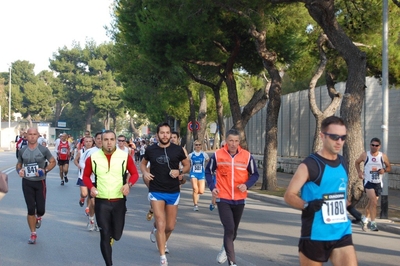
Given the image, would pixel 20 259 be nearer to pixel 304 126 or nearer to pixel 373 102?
pixel 373 102

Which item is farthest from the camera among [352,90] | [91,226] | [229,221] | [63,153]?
[63,153]

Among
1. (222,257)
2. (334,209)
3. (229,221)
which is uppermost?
(334,209)

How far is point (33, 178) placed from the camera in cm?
986

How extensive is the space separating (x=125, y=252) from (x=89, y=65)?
8965cm

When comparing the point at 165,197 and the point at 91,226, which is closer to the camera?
the point at 165,197

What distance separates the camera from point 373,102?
78.9 ft

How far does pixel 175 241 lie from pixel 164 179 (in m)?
2.23

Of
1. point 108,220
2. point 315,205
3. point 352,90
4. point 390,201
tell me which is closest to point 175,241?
point 108,220

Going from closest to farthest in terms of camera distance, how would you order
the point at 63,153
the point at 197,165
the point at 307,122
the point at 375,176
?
1. the point at 375,176
2. the point at 197,165
3. the point at 63,153
4. the point at 307,122

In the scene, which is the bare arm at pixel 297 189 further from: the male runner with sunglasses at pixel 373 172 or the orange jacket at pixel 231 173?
the male runner with sunglasses at pixel 373 172

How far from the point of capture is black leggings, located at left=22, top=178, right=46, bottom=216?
32.3 ft

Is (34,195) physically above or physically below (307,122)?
below

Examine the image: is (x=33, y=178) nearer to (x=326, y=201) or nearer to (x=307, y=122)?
(x=326, y=201)

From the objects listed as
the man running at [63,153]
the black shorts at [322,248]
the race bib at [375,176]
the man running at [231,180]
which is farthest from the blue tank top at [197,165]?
the black shorts at [322,248]
